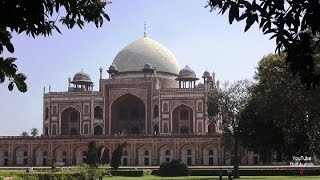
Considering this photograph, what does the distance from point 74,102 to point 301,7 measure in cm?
5069

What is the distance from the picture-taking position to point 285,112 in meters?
20.7

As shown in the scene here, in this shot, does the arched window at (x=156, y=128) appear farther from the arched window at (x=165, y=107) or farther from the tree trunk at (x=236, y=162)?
the tree trunk at (x=236, y=162)

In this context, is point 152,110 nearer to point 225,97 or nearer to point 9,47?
point 225,97

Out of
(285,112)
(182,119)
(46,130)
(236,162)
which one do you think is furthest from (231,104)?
(46,130)

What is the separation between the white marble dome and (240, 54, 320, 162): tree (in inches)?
1274

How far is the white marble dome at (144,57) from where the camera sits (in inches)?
2277

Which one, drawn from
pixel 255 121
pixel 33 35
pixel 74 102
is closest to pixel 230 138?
pixel 255 121

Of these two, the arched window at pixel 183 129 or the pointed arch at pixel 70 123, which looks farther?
the pointed arch at pixel 70 123

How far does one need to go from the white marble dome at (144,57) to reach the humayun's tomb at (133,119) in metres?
0.11

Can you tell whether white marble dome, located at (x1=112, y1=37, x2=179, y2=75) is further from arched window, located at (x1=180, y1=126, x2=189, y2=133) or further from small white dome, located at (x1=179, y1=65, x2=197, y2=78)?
arched window, located at (x1=180, y1=126, x2=189, y2=133)

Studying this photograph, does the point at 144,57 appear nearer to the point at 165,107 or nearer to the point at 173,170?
the point at 165,107

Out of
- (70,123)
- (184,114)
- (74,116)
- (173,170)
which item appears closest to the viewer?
(173,170)

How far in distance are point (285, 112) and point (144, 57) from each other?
126ft

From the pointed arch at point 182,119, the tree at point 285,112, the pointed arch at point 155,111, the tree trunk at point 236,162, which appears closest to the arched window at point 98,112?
the pointed arch at point 155,111
